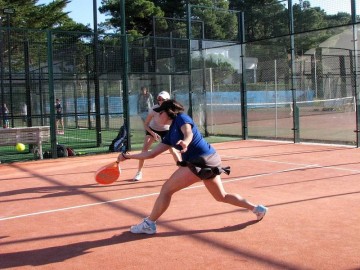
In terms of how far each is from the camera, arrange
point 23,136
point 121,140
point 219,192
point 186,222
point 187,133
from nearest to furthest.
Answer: point 187,133, point 219,192, point 186,222, point 23,136, point 121,140

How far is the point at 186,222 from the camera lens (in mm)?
6176

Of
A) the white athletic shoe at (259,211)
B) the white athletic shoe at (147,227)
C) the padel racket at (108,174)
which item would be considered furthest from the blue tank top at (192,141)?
the padel racket at (108,174)

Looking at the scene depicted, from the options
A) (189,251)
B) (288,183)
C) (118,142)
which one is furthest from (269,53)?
(189,251)

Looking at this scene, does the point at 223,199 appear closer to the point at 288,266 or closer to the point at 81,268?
the point at 288,266

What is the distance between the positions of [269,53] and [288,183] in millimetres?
13576

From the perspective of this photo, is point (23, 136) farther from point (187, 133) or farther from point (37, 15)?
point (37, 15)

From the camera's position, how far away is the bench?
13.2 m

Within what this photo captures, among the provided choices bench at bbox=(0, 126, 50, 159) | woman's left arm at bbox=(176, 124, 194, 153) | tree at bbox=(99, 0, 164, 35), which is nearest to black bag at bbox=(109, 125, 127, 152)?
bench at bbox=(0, 126, 50, 159)

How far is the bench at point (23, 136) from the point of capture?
13227mm

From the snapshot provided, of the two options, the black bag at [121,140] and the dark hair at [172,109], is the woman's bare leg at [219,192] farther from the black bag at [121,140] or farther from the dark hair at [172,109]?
the black bag at [121,140]

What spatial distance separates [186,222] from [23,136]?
865 centimetres

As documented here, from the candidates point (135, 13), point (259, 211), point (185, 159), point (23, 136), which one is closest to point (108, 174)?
point (185, 159)

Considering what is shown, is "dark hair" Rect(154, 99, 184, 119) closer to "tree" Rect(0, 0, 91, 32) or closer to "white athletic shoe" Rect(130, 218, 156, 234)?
"white athletic shoe" Rect(130, 218, 156, 234)

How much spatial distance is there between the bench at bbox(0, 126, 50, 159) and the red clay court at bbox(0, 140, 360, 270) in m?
2.75
